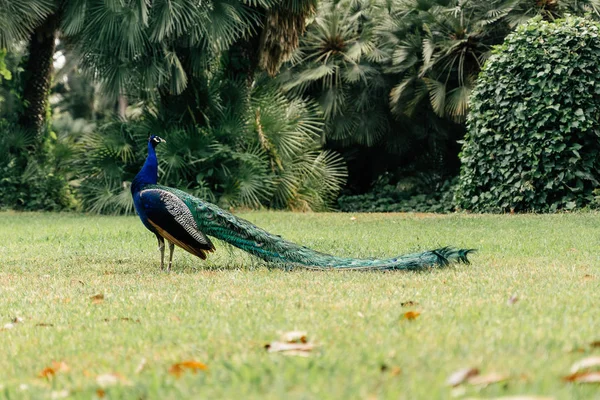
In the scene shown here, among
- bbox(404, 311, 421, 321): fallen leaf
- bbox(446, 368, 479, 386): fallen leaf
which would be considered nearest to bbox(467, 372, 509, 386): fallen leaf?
bbox(446, 368, 479, 386): fallen leaf

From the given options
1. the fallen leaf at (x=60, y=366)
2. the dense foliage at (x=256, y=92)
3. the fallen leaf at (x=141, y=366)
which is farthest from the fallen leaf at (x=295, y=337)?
the dense foliage at (x=256, y=92)

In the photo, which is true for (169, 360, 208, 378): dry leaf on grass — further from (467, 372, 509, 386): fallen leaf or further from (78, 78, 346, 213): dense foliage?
(78, 78, 346, 213): dense foliage

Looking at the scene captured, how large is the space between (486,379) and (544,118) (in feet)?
35.3

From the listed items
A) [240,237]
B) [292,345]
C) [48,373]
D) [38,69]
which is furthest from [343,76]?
[48,373]

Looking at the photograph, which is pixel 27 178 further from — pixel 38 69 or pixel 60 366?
pixel 60 366

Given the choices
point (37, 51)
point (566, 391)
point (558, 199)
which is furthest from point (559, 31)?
point (566, 391)

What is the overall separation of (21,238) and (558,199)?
8004 millimetres

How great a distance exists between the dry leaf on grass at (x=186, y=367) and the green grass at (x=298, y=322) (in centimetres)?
5

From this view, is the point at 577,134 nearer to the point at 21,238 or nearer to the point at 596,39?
the point at 596,39

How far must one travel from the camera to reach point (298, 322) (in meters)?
4.38

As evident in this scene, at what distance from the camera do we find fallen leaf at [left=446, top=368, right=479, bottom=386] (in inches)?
113

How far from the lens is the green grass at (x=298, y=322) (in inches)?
121

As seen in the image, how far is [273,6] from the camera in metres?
15.0

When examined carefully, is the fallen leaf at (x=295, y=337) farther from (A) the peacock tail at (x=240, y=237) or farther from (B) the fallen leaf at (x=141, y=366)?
(A) the peacock tail at (x=240, y=237)
